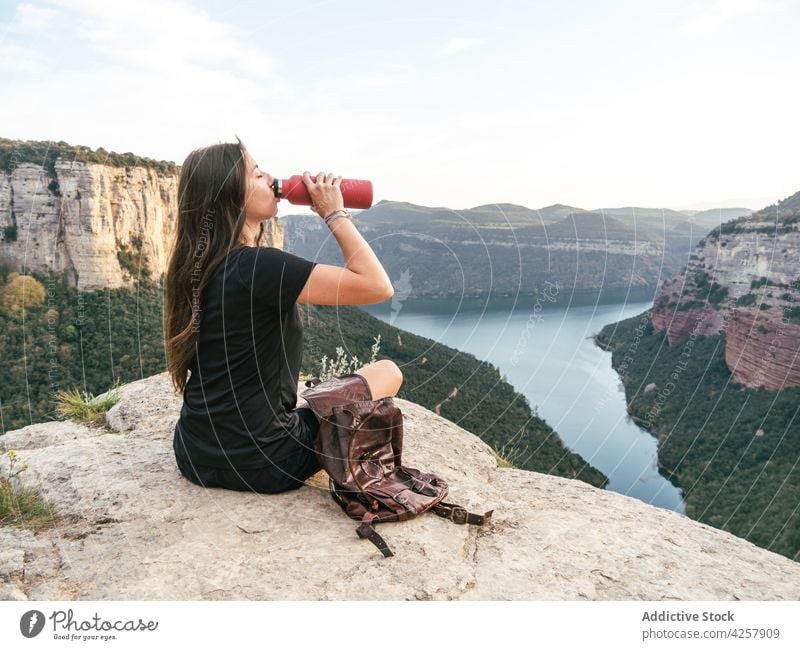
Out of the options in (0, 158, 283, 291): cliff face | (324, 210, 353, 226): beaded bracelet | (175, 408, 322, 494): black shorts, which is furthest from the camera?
(0, 158, 283, 291): cliff face

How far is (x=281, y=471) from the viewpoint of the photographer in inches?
107

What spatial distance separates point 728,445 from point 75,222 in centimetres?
2899

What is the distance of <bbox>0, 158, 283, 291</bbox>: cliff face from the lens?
23.2 m

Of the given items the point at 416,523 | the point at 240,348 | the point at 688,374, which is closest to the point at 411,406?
the point at 416,523

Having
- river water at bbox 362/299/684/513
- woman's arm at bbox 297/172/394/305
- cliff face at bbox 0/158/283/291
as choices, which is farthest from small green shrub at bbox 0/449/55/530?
cliff face at bbox 0/158/283/291

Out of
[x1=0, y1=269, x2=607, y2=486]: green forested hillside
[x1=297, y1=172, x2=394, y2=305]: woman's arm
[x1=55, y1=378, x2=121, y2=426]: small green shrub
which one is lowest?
[x1=0, y1=269, x2=607, y2=486]: green forested hillside

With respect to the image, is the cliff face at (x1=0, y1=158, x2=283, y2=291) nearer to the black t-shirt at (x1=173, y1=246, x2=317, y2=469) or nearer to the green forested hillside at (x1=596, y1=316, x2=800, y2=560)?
the green forested hillside at (x1=596, y1=316, x2=800, y2=560)

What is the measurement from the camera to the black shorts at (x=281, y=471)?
2688 mm

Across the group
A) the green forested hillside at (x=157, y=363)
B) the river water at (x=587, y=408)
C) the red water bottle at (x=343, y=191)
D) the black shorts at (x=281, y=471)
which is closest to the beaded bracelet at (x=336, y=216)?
the red water bottle at (x=343, y=191)

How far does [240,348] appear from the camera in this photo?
2506mm

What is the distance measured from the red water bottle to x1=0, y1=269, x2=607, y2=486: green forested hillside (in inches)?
301

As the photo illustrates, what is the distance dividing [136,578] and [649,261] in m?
27.4

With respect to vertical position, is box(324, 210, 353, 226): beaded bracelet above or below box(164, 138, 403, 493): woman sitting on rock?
above

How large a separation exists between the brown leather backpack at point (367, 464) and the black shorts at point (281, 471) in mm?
92
